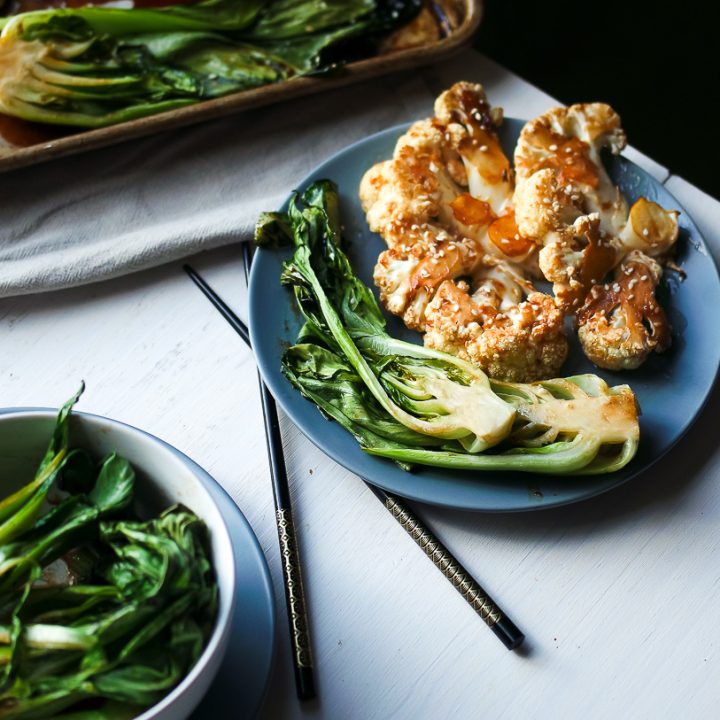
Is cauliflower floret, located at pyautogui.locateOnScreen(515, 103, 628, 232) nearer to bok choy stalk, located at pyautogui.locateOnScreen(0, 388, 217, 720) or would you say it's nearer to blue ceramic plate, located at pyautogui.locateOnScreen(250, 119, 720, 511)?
blue ceramic plate, located at pyautogui.locateOnScreen(250, 119, 720, 511)

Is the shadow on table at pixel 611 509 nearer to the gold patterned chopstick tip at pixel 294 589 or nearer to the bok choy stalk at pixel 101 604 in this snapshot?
the gold patterned chopstick tip at pixel 294 589

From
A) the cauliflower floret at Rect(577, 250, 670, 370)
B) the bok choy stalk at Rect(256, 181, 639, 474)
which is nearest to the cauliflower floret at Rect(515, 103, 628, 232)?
the cauliflower floret at Rect(577, 250, 670, 370)

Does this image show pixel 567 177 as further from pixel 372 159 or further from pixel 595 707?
pixel 595 707

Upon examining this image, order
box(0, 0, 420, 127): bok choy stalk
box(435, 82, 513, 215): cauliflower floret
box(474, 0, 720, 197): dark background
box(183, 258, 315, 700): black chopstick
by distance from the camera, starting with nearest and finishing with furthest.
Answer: box(183, 258, 315, 700): black chopstick, box(435, 82, 513, 215): cauliflower floret, box(0, 0, 420, 127): bok choy stalk, box(474, 0, 720, 197): dark background

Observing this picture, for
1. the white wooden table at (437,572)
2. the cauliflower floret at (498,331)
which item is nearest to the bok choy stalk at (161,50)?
the white wooden table at (437,572)

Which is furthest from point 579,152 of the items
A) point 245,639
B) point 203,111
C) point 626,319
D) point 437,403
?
point 245,639

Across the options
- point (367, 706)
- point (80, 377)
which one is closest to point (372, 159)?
point (80, 377)

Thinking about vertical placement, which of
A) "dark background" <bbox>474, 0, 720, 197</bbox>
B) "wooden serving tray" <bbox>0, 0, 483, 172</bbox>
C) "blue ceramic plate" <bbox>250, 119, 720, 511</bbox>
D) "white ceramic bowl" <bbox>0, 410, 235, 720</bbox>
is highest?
"wooden serving tray" <bbox>0, 0, 483, 172</bbox>
